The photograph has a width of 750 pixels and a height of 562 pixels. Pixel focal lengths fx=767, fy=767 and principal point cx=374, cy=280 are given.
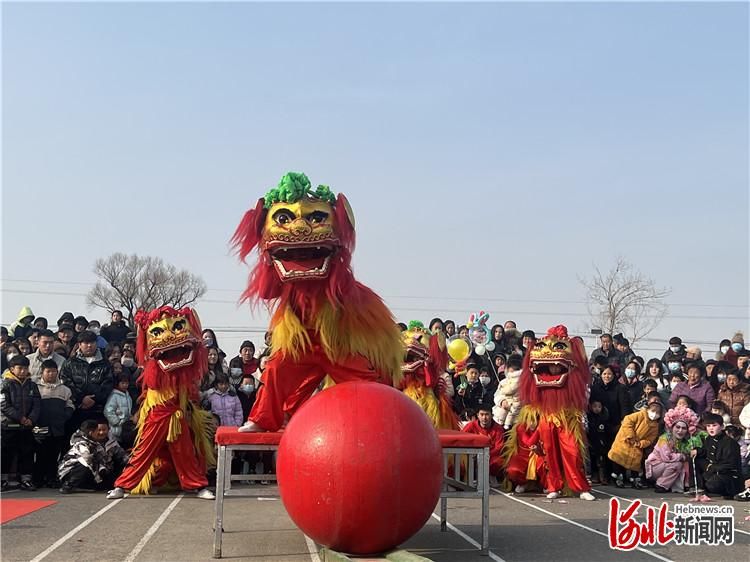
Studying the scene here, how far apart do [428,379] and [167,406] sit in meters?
3.05

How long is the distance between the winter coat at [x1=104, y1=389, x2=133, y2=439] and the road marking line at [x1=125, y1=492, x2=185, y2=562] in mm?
1399

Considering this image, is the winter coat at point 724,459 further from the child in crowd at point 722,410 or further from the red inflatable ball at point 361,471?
the red inflatable ball at point 361,471

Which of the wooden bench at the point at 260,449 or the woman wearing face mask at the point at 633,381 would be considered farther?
the woman wearing face mask at the point at 633,381

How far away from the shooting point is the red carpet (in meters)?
7.05

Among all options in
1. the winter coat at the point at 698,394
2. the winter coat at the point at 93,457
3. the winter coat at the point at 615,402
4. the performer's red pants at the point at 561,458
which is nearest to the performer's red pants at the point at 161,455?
the winter coat at the point at 93,457

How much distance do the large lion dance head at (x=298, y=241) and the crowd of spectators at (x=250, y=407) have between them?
3.39m

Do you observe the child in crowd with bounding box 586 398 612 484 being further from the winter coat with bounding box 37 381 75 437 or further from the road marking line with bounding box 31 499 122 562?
the winter coat with bounding box 37 381 75 437

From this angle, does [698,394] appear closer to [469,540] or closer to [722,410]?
[722,410]

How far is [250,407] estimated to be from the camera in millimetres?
10219

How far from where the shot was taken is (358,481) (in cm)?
466

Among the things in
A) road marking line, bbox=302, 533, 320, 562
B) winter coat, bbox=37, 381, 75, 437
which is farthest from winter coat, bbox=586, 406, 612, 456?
winter coat, bbox=37, 381, 75, 437

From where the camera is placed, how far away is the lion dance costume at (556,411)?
875cm

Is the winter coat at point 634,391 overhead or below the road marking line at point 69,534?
overhead

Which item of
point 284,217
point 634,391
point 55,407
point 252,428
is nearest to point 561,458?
point 634,391
